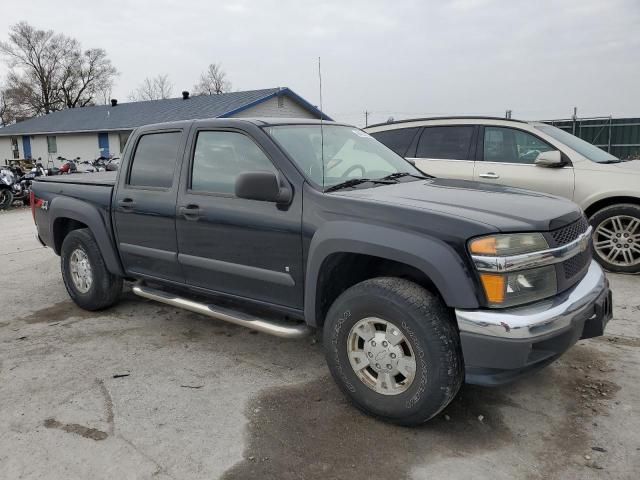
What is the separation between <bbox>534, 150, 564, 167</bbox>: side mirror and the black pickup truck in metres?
2.65

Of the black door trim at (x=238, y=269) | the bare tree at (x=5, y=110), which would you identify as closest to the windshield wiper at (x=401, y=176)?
the black door trim at (x=238, y=269)

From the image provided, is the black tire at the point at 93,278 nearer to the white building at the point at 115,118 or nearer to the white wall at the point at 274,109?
the white building at the point at 115,118

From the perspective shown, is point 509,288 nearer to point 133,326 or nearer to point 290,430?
point 290,430

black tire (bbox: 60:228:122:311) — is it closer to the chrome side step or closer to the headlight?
the chrome side step

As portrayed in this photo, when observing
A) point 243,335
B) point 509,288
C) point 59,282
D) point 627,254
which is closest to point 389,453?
point 509,288

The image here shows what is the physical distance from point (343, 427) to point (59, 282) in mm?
4771

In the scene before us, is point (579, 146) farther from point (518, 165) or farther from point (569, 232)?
point (569, 232)

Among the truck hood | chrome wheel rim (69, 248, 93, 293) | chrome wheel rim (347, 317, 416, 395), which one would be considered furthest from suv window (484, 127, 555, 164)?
chrome wheel rim (69, 248, 93, 293)

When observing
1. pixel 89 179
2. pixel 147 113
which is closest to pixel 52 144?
pixel 147 113

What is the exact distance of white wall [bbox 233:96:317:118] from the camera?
2777 centimetres

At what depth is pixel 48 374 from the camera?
3.76 meters

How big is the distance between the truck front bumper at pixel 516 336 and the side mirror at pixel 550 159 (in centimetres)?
374

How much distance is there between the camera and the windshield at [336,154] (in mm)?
3572

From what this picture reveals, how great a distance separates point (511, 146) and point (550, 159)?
0.64m
